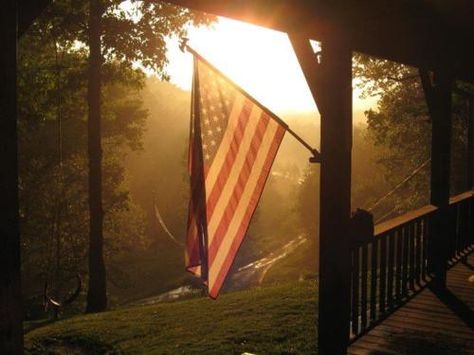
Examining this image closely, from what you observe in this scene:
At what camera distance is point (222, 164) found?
16.0ft

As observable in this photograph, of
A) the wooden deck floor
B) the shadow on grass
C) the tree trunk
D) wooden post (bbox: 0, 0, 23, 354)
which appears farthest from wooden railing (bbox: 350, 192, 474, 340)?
the tree trunk

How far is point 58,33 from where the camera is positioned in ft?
46.8

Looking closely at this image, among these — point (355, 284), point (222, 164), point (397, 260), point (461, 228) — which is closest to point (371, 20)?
point (222, 164)

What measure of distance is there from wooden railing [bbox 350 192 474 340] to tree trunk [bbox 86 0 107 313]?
31.2ft

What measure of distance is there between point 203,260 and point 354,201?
45431mm

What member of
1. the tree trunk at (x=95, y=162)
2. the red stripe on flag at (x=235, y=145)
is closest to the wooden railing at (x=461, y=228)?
the red stripe on flag at (x=235, y=145)

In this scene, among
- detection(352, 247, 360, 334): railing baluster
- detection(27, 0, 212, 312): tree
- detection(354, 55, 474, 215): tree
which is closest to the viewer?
detection(352, 247, 360, 334): railing baluster

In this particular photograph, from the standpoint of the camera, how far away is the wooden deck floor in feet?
18.8

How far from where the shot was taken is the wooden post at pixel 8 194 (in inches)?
98.3

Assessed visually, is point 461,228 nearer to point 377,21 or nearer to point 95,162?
point 377,21

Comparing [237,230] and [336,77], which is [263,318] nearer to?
[237,230]

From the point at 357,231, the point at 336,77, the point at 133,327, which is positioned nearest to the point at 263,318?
the point at 133,327

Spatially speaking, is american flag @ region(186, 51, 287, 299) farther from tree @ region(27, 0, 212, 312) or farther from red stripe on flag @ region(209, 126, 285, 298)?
tree @ region(27, 0, 212, 312)

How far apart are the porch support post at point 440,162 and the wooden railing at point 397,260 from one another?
140mm
